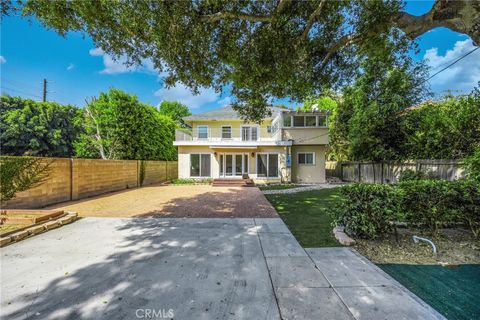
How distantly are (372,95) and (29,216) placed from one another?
19049 millimetres

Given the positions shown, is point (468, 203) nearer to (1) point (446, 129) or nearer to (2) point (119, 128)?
(1) point (446, 129)

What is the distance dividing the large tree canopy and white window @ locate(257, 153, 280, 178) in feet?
34.3

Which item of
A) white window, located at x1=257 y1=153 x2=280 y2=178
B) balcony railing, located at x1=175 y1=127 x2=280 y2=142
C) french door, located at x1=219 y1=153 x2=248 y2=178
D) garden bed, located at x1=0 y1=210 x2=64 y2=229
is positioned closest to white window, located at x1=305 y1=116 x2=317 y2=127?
balcony railing, located at x1=175 y1=127 x2=280 y2=142

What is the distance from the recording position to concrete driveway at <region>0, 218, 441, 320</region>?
261cm

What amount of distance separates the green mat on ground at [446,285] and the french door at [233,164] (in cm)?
1478

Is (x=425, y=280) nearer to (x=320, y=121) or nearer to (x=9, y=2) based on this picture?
(x=9, y=2)

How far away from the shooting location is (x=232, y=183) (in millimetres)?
16531

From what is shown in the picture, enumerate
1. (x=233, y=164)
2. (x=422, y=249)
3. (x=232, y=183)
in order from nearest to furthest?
1. (x=422, y=249)
2. (x=232, y=183)
3. (x=233, y=164)

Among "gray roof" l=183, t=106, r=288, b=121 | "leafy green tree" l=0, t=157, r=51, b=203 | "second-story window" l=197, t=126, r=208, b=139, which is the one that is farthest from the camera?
"second-story window" l=197, t=126, r=208, b=139

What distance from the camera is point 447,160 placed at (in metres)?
9.60

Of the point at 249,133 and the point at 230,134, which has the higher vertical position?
the point at 249,133

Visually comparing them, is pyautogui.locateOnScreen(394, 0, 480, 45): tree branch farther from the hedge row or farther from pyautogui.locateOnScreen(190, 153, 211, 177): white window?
pyautogui.locateOnScreen(190, 153, 211, 177): white window

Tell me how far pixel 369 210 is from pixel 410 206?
1115 millimetres
